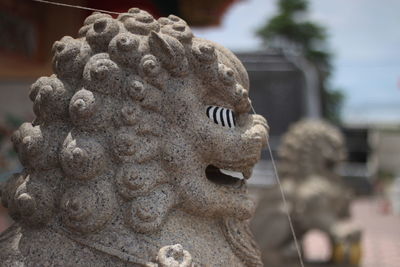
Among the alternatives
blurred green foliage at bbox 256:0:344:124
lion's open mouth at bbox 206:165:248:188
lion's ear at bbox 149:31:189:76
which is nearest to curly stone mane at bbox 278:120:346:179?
lion's open mouth at bbox 206:165:248:188

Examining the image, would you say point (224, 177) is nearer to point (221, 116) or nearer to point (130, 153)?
point (221, 116)

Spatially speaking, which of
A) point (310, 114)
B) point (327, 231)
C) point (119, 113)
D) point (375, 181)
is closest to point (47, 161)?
point (119, 113)

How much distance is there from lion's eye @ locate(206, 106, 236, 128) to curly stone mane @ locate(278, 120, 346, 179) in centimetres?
292

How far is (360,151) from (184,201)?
1739cm

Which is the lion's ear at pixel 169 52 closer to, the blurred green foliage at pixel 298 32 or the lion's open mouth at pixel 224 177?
the lion's open mouth at pixel 224 177

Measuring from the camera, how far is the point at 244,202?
1.89 metres

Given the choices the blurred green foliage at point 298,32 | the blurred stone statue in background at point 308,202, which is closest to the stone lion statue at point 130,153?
the blurred stone statue in background at point 308,202

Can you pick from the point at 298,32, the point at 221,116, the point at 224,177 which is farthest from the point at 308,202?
the point at 298,32

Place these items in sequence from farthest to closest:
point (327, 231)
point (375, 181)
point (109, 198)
Result: point (375, 181) → point (327, 231) → point (109, 198)

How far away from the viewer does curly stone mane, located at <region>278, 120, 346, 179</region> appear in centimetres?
469

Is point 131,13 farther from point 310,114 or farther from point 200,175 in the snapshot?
point 310,114

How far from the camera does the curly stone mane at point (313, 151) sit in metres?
4.69

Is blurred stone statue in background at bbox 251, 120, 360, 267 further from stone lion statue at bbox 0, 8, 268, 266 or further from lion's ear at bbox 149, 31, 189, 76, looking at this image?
lion's ear at bbox 149, 31, 189, 76

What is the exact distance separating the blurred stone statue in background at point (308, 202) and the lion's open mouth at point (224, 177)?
8.68 ft
